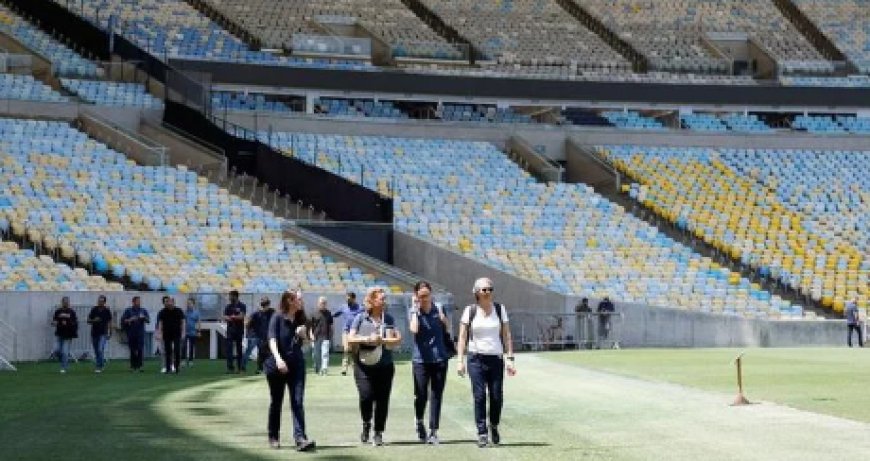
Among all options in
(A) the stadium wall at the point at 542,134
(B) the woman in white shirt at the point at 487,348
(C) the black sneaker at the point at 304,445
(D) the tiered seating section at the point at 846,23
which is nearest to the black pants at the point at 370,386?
(B) the woman in white shirt at the point at 487,348

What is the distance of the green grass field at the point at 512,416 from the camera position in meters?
16.6

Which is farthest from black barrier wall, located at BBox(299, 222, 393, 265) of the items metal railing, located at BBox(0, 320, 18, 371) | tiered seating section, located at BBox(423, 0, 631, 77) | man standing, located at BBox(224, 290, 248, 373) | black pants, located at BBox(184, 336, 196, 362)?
tiered seating section, located at BBox(423, 0, 631, 77)

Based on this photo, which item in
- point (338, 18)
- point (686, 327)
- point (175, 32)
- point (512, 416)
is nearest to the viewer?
point (512, 416)

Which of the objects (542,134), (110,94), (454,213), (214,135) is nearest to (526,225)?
(454,213)

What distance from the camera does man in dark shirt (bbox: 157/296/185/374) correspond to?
3194 centimetres

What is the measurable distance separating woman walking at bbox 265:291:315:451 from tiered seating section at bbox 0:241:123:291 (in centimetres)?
2151

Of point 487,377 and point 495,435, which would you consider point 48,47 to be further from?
point 495,435

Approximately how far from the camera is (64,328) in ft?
110

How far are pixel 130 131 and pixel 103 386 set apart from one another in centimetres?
2785

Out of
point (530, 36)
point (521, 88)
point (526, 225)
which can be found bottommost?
point (526, 225)

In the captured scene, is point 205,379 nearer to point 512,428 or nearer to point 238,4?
point 512,428

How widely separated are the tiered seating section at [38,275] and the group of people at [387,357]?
21457 millimetres

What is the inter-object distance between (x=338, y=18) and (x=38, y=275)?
31139mm

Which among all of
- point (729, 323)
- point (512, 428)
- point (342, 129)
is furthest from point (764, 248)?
point (512, 428)
